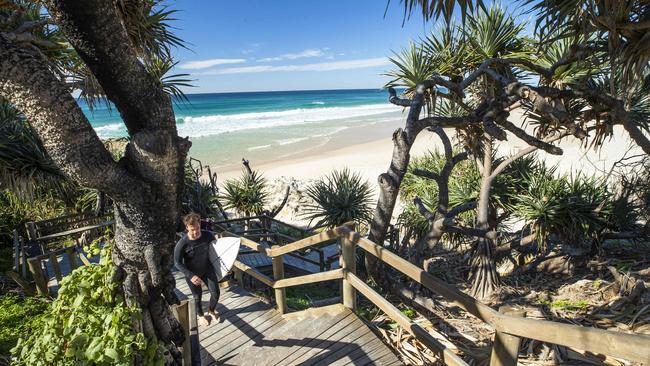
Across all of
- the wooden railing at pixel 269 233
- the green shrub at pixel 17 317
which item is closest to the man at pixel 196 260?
the green shrub at pixel 17 317

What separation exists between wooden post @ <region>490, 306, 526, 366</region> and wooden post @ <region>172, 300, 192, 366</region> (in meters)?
2.35

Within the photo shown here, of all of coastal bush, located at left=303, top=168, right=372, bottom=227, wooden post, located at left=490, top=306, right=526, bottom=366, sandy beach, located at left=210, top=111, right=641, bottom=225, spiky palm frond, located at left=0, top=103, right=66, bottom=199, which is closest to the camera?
wooden post, located at left=490, top=306, right=526, bottom=366

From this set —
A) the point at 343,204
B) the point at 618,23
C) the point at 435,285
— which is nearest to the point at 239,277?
the point at 343,204

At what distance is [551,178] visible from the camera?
7.11 m

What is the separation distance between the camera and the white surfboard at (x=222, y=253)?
4.46 m

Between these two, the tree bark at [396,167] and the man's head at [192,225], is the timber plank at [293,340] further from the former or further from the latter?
A: the tree bark at [396,167]

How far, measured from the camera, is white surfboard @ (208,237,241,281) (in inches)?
176

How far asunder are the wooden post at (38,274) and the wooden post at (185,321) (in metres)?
3.99

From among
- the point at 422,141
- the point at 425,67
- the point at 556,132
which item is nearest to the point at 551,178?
Answer: the point at 556,132

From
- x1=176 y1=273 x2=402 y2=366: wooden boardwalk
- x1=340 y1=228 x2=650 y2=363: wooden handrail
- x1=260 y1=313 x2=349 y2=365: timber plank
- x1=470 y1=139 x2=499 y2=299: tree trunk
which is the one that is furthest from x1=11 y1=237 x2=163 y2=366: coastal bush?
x1=470 y1=139 x2=499 y2=299: tree trunk

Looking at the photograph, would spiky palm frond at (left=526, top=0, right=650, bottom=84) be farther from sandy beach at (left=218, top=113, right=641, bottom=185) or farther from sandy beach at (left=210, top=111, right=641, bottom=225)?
sandy beach at (left=218, top=113, right=641, bottom=185)

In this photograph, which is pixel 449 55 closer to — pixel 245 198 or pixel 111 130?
pixel 245 198

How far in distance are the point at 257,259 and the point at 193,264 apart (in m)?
4.13

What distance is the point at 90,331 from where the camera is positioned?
2578mm
